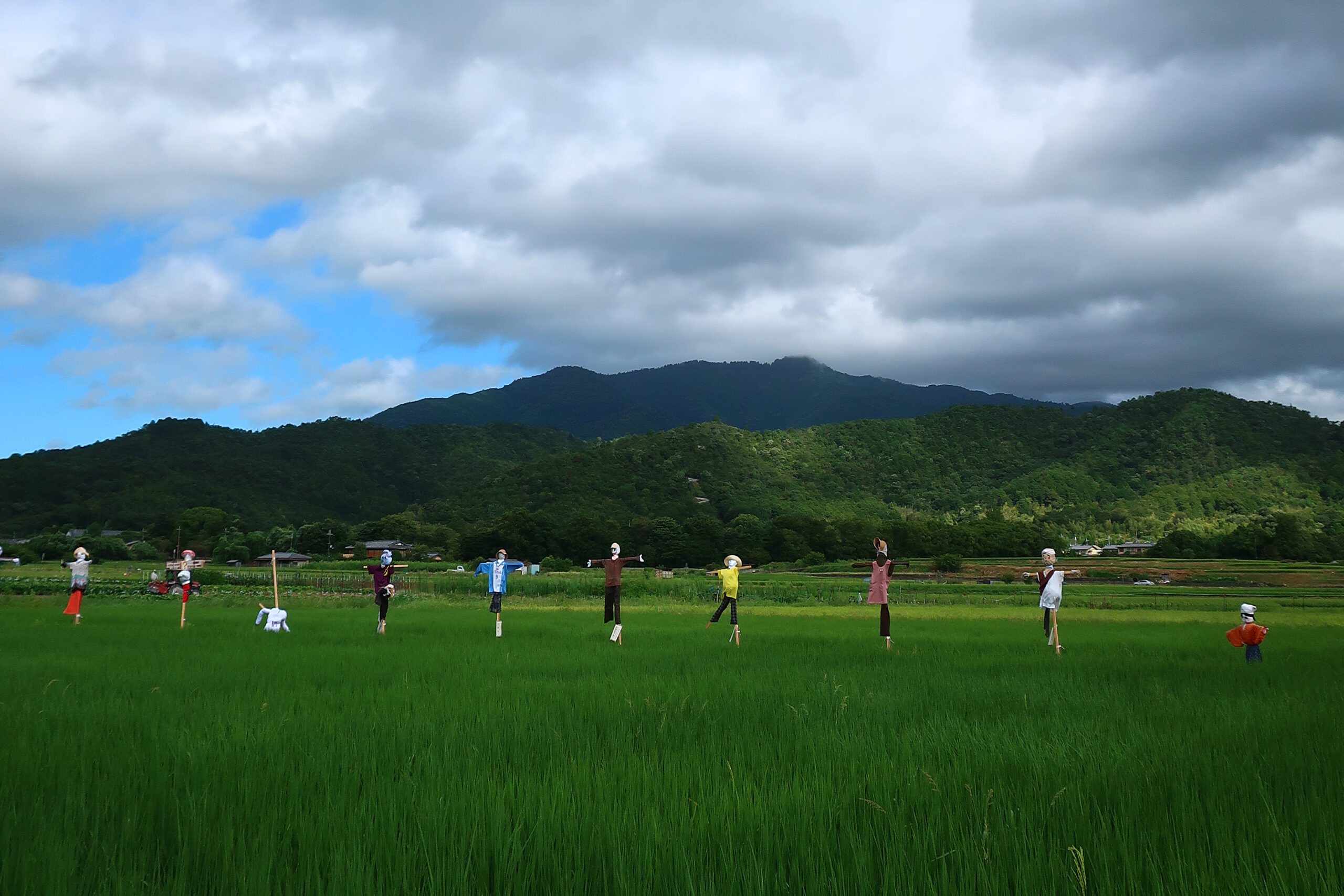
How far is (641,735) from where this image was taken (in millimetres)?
5898

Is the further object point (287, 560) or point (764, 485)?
point (764, 485)

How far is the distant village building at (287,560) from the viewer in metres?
90.8

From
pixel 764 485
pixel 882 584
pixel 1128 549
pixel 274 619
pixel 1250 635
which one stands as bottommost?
pixel 1128 549

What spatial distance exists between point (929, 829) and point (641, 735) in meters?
2.78

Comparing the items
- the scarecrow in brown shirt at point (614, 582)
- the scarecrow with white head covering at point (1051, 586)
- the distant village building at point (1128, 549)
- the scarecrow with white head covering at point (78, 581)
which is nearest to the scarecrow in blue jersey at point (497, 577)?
the scarecrow in brown shirt at point (614, 582)

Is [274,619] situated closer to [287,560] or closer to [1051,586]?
[1051,586]

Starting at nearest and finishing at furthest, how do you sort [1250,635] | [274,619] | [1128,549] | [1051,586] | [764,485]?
1. [1250,635]
2. [1051,586]
3. [274,619]
4. [1128,549]
5. [764,485]

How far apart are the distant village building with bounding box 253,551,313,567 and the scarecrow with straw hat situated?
84.4 m

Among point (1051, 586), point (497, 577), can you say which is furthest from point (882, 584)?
point (497, 577)

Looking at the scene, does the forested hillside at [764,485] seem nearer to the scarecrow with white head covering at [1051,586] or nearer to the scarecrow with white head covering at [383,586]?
the scarecrow with white head covering at [383,586]

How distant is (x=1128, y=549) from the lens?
340 ft

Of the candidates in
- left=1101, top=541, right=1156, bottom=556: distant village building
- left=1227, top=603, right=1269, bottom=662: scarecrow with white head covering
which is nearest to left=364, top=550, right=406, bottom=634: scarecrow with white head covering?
left=1227, top=603, right=1269, bottom=662: scarecrow with white head covering

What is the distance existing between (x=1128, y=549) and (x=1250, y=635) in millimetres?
106666

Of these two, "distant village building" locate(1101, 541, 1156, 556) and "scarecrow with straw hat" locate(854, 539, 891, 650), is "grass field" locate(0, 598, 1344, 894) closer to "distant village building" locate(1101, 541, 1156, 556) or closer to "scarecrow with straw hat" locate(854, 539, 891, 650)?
"scarecrow with straw hat" locate(854, 539, 891, 650)
